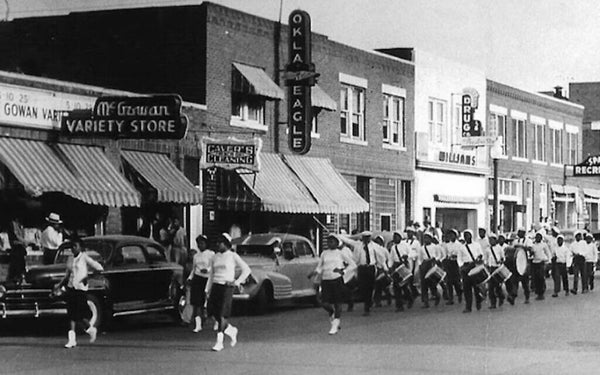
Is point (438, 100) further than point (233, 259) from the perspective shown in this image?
Yes

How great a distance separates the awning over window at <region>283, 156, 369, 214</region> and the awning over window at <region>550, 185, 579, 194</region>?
20.8m

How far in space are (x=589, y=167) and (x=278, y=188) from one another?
2579cm

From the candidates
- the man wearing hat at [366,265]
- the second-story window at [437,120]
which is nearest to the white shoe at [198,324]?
the man wearing hat at [366,265]

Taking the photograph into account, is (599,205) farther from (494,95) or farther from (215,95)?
(215,95)

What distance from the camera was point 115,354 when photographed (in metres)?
15.6

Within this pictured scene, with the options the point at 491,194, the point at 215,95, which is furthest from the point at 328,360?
the point at 491,194

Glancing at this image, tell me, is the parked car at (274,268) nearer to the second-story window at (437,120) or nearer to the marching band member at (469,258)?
the marching band member at (469,258)

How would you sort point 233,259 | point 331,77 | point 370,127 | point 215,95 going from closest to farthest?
point 233,259 < point 215,95 < point 331,77 < point 370,127

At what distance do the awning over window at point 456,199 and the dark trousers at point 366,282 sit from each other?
19554 millimetres

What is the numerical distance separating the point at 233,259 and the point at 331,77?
63.5 feet

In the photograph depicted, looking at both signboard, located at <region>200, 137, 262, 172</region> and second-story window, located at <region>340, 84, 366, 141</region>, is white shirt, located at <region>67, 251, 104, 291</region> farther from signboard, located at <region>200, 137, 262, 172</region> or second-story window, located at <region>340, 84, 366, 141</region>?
second-story window, located at <region>340, 84, 366, 141</region>

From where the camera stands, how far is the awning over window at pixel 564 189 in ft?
177

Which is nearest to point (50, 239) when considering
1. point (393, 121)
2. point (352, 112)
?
point (352, 112)

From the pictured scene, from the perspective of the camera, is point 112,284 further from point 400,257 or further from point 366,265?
point 400,257
